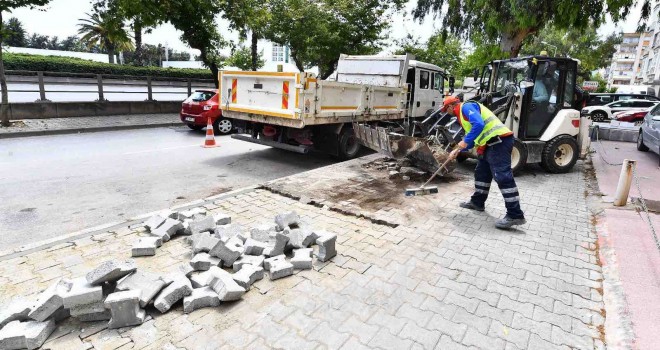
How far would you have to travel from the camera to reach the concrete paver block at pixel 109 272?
274 cm

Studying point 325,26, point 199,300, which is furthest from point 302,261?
point 325,26

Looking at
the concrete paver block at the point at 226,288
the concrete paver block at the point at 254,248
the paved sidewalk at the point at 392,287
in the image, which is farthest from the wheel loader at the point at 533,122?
the concrete paver block at the point at 226,288

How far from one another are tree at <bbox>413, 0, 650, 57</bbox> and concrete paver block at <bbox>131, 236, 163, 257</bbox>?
11535mm

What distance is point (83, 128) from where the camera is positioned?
38.4 ft

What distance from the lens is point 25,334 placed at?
2.39m

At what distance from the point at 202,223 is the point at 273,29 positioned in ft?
51.2

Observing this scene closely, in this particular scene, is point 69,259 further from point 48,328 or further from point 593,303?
point 593,303

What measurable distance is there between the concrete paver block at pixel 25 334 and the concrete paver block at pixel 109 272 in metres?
0.35

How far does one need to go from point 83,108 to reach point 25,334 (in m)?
13.4

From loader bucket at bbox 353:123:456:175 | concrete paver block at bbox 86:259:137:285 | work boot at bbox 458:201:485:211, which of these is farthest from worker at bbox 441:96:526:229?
concrete paver block at bbox 86:259:137:285

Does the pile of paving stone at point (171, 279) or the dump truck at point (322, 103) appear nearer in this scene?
the pile of paving stone at point (171, 279)

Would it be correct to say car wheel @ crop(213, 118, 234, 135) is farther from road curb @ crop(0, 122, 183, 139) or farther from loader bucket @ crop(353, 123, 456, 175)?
loader bucket @ crop(353, 123, 456, 175)

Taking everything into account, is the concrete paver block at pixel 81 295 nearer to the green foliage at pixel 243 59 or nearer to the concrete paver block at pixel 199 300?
the concrete paver block at pixel 199 300

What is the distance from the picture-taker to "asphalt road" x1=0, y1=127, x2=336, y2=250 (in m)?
4.81
